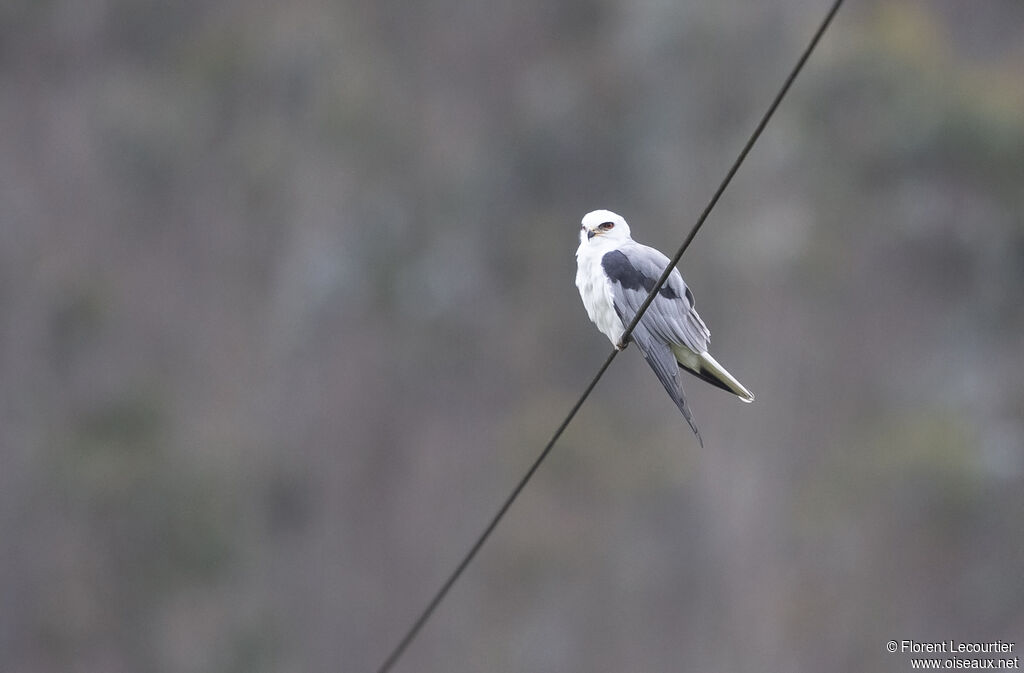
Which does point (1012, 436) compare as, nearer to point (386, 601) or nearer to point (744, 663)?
point (744, 663)

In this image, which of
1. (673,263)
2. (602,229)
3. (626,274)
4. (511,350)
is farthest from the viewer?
(511,350)

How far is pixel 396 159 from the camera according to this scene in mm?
23312

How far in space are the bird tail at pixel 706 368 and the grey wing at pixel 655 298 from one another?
5 cm

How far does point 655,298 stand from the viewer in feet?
14.5

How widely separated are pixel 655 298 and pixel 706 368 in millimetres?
261

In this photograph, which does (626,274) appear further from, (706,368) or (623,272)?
(706,368)

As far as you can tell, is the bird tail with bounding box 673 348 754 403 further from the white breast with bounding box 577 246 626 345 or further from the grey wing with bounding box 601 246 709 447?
the white breast with bounding box 577 246 626 345

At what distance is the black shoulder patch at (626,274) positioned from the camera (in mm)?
4504

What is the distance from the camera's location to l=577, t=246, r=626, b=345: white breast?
4617mm

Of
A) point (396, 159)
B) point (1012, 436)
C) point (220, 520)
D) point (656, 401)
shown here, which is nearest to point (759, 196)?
point (656, 401)

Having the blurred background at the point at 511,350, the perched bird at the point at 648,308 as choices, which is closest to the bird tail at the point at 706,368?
the perched bird at the point at 648,308

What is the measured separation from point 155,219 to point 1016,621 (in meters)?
13.7

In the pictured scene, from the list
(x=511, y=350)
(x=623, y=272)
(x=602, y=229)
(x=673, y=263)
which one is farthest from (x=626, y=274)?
(x=511, y=350)

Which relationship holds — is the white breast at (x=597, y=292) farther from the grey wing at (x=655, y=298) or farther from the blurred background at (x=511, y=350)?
the blurred background at (x=511, y=350)
